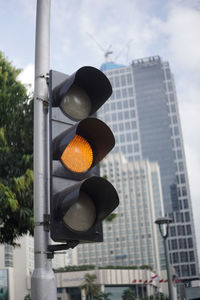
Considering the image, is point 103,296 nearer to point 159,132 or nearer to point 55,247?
point 159,132

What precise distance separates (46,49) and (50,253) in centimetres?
140

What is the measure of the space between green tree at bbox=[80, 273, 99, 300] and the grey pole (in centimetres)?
8921

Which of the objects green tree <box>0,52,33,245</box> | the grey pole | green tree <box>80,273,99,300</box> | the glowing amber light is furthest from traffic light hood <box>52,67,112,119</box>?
green tree <box>80,273,99,300</box>

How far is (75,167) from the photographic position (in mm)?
2523

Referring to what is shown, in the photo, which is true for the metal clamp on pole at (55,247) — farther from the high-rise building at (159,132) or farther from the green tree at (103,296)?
the high-rise building at (159,132)

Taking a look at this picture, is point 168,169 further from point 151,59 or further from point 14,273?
point 14,273

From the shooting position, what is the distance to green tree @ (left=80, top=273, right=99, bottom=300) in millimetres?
87250

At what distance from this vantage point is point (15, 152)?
13375 millimetres

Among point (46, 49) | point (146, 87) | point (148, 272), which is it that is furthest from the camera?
point (146, 87)

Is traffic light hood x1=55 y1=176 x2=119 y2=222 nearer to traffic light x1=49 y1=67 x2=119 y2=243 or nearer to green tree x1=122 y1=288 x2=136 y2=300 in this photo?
traffic light x1=49 y1=67 x2=119 y2=243

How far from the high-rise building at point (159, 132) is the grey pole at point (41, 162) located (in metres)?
142

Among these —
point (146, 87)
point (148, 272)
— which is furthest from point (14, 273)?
point (146, 87)

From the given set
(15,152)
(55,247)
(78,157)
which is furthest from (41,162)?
(15,152)

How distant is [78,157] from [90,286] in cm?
9065
